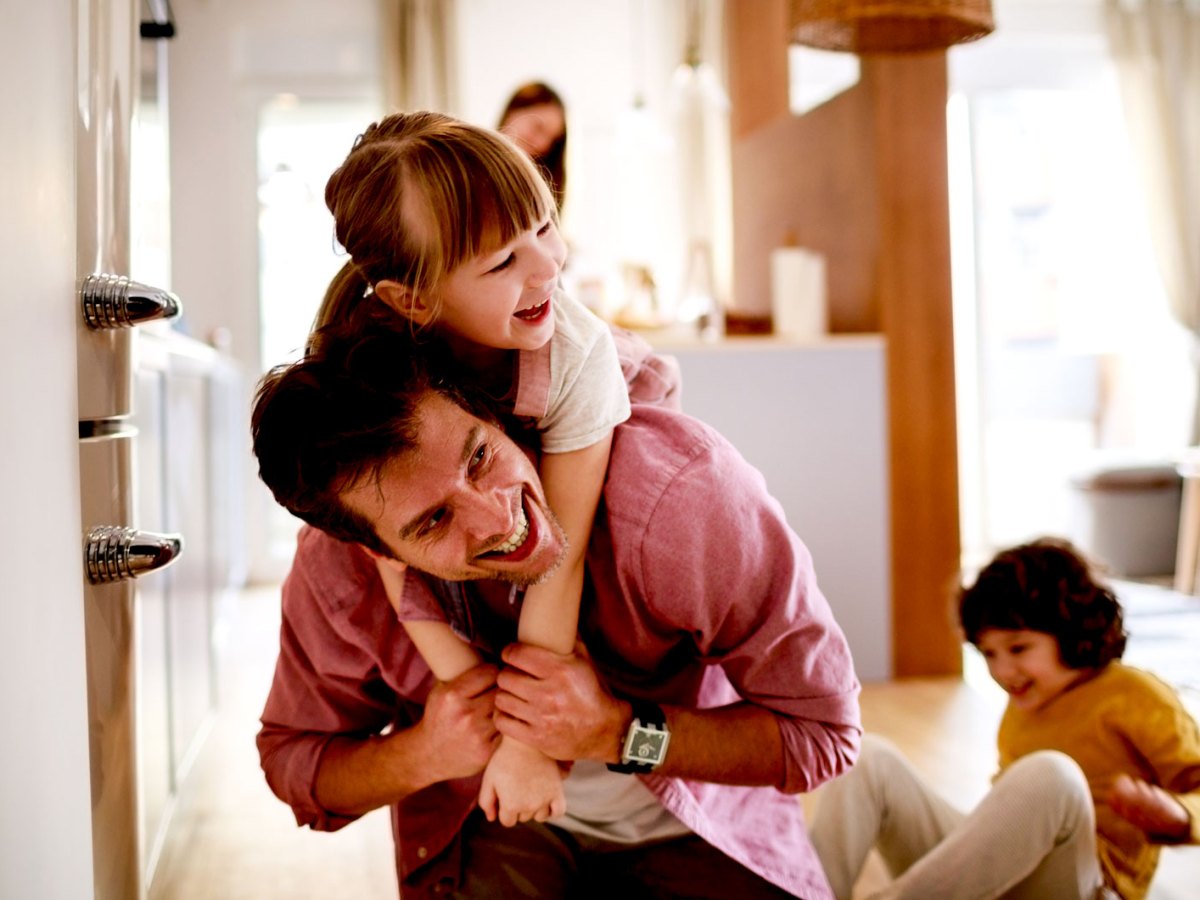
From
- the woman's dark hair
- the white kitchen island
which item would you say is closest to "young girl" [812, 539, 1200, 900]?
the white kitchen island

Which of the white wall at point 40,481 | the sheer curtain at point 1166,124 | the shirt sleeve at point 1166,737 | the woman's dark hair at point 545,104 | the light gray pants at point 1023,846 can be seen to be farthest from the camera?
the sheer curtain at point 1166,124

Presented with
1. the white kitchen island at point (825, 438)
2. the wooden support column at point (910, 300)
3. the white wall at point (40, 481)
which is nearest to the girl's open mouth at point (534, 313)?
the white wall at point (40, 481)

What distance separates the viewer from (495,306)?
950mm

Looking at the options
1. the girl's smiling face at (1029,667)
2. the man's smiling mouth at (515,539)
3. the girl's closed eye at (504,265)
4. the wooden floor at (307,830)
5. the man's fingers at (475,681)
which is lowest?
the wooden floor at (307,830)

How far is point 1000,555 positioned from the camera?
1.92 metres

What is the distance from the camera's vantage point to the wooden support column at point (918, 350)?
3309 mm

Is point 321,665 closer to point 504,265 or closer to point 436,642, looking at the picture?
point 436,642

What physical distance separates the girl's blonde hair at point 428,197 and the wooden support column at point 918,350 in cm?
257

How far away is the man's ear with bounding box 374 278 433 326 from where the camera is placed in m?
0.94

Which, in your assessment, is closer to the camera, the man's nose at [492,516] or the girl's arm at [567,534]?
the man's nose at [492,516]

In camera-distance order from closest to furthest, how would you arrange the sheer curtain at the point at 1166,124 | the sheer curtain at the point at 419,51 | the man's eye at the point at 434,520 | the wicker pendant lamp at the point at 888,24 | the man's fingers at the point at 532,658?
the man's eye at the point at 434,520 < the man's fingers at the point at 532,658 < the wicker pendant lamp at the point at 888,24 < the sheer curtain at the point at 419,51 < the sheer curtain at the point at 1166,124

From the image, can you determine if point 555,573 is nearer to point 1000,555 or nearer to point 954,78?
point 1000,555

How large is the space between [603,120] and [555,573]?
5.20m

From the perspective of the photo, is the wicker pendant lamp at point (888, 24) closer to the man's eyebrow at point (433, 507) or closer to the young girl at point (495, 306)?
the young girl at point (495, 306)
